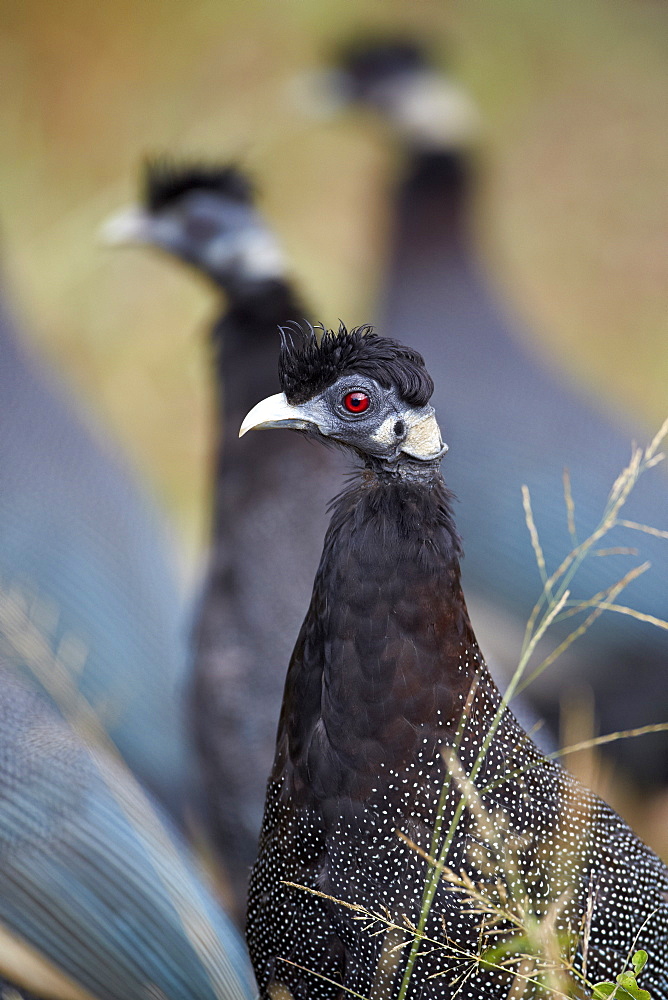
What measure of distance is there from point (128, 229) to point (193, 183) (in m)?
0.21

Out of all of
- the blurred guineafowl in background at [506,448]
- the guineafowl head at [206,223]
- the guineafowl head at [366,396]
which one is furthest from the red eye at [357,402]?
the guineafowl head at [206,223]

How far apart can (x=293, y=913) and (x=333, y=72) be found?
99.0 inches

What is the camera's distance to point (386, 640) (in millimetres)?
1318

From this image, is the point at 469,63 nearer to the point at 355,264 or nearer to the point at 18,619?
the point at 355,264

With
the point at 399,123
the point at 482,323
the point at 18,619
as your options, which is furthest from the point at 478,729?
the point at 399,123

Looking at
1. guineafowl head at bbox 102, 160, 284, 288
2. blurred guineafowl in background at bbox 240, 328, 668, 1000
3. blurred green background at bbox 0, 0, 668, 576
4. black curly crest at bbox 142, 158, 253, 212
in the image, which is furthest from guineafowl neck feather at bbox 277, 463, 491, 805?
blurred green background at bbox 0, 0, 668, 576

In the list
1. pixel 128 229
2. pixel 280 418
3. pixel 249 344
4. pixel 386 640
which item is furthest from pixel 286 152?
pixel 386 640

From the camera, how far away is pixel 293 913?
1.40 meters

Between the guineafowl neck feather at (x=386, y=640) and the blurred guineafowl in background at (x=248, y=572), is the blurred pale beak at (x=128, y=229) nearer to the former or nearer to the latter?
the blurred guineafowl in background at (x=248, y=572)

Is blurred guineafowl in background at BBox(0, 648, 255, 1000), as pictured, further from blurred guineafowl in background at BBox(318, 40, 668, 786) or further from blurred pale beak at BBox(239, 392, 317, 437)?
blurred guineafowl in background at BBox(318, 40, 668, 786)

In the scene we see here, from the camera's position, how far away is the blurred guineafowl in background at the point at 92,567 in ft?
7.39

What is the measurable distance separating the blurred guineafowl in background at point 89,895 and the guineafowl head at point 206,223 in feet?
3.78

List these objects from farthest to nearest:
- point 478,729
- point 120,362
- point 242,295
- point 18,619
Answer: point 120,362, point 242,295, point 18,619, point 478,729

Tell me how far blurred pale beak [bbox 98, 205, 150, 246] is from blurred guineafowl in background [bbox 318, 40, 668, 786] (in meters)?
0.71
